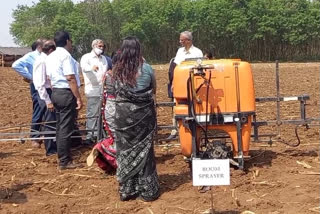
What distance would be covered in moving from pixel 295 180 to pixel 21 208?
3050 millimetres

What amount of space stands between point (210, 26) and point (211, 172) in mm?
55925

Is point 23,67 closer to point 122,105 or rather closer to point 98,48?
point 98,48

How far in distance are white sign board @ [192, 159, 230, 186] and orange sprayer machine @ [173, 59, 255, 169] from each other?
58.0 inches

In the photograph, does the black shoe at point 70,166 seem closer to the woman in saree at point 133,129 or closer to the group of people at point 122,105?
the group of people at point 122,105

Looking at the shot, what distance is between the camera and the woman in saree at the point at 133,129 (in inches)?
223

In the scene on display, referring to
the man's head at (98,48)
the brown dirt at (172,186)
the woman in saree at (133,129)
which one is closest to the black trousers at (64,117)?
the brown dirt at (172,186)

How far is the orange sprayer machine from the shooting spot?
6079 mm

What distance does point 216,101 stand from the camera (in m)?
6.14

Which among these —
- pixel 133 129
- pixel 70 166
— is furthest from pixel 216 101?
pixel 70 166

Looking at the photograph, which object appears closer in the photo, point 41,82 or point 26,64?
point 41,82

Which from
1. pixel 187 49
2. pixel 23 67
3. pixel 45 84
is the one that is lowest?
pixel 45 84

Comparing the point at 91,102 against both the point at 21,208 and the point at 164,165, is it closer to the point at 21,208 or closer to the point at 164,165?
the point at 164,165

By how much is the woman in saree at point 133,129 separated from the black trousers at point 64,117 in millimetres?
1590

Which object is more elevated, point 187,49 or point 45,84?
point 187,49
